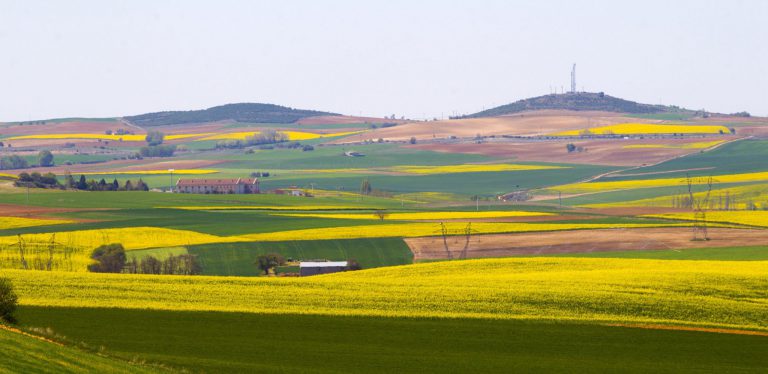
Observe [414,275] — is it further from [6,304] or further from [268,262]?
[6,304]

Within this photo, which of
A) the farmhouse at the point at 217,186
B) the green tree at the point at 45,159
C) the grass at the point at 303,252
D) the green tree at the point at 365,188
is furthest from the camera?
the green tree at the point at 45,159

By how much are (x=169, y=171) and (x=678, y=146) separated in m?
72.1

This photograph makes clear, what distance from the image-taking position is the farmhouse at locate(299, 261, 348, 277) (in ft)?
196

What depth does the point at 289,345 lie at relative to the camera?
30.5m

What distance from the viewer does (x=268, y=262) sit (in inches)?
2438

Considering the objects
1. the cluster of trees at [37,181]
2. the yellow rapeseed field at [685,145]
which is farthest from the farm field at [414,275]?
the yellow rapeseed field at [685,145]

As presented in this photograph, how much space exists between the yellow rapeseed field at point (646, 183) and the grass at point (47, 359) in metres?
97.9

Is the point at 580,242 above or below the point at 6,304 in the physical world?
below

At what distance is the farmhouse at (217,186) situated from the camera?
129625mm

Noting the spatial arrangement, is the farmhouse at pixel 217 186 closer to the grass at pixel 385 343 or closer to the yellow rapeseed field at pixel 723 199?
the yellow rapeseed field at pixel 723 199

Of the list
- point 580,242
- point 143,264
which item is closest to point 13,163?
point 143,264

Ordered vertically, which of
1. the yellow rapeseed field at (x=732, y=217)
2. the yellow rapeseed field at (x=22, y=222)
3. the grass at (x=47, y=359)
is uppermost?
the grass at (x=47, y=359)

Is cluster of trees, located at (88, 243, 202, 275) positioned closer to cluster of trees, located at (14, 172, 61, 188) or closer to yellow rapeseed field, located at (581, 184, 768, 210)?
yellow rapeseed field, located at (581, 184, 768, 210)

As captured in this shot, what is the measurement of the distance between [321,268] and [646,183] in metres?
71.8
